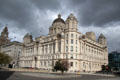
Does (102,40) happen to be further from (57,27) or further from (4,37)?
(4,37)

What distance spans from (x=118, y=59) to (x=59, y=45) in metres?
108

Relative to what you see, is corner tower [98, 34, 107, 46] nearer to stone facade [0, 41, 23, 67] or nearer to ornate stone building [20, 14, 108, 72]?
ornate stone building [20, 14, 108, 72]

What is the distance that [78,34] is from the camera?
8912cm

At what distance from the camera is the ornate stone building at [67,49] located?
3393 inches

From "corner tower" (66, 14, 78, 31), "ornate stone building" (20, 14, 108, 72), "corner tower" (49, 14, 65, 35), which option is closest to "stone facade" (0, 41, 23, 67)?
"ornate stone building" (20, 14, 108, 72)

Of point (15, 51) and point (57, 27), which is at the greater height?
point (57, 27)

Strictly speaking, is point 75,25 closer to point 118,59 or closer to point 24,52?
point 24,52

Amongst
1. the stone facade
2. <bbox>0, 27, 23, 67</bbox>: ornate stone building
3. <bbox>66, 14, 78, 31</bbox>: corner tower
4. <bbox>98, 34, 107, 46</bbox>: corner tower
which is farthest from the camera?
<bbox>98, 34, 107, 46</bbox>: corner tower

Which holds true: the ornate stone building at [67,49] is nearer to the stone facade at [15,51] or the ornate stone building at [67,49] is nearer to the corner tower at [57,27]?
the corner tower at [57,27]

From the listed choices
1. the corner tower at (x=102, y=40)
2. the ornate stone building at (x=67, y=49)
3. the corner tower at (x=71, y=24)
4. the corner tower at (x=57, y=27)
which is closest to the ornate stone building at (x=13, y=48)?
the ornate stone building at (x=67, y=49)

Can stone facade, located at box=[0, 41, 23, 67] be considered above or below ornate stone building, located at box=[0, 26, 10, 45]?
below

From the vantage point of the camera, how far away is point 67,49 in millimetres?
86062

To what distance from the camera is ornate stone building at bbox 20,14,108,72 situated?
86.2 m

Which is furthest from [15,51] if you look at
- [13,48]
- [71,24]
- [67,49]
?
[71,24]
